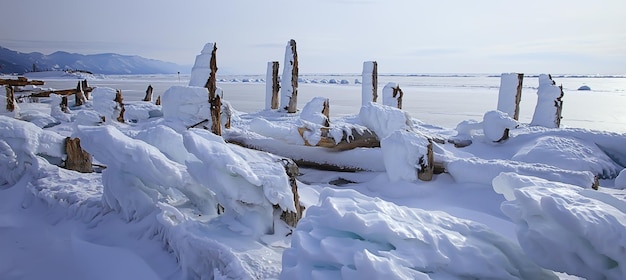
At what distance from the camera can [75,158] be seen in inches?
264

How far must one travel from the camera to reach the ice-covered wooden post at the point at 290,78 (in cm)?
1520

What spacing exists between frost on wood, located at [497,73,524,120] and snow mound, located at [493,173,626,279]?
418 inches

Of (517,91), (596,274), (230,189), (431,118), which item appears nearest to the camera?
(596,274)

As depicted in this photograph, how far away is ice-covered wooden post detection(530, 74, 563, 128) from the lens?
10859 millimetres

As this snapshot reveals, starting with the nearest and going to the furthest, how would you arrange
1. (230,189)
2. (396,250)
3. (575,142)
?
(396,250) → (230,189) → (575,142)

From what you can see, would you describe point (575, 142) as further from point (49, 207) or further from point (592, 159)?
point (49, 207)

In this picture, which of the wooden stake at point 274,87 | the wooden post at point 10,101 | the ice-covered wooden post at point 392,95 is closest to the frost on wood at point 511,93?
the ice-covered wooden post at point 392,95

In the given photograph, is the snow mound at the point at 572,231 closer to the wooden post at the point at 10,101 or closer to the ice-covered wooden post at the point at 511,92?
the ice-covered wooden post at the point at 511,92

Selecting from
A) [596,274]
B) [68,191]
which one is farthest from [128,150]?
[596,274]

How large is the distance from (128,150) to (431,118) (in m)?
12.9

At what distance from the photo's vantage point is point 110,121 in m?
11.4

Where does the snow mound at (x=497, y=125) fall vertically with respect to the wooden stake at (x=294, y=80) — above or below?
below

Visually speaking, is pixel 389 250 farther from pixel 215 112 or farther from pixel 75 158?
pixel 215 112

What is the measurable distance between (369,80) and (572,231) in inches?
507
